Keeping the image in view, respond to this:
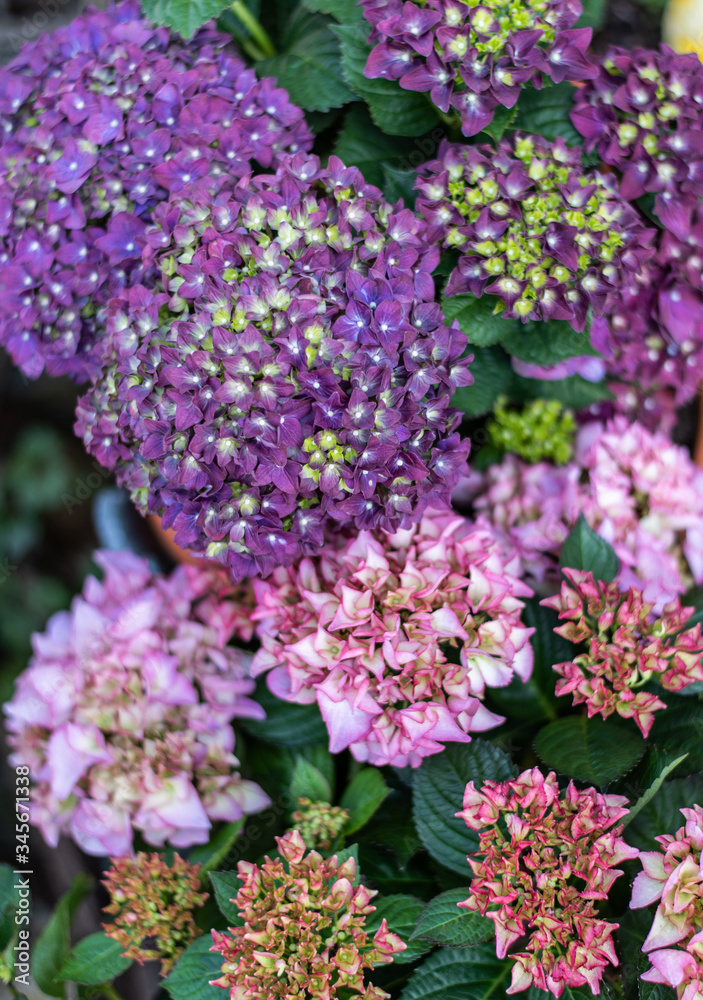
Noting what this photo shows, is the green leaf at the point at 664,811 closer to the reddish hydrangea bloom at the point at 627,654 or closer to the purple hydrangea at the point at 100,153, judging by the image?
the reddish hydrangea bloom at the point at 627,654

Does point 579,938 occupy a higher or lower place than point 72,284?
lower

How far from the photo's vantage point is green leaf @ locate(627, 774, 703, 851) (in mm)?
979

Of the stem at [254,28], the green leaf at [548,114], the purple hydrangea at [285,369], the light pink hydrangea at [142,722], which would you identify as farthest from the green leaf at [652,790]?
the stem at [254,28]

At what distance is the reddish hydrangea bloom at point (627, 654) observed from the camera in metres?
0.95

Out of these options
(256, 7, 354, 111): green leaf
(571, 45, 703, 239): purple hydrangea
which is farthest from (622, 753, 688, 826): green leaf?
(256, 7, 354, 111): green leaf

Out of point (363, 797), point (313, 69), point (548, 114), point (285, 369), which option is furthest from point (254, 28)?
point (363, 797)

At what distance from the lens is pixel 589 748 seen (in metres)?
0.99

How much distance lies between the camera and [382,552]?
3.27 ft

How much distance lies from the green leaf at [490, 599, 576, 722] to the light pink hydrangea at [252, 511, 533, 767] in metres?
0.12

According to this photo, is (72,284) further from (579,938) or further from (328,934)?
(579,938)

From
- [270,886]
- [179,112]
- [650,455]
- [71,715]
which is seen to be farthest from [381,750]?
[179,112]

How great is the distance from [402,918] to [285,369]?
0.66 m

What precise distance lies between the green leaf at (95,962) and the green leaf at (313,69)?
3.93ft

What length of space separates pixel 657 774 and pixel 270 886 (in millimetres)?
466
